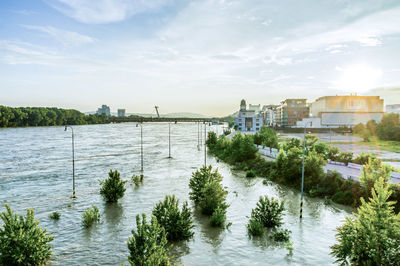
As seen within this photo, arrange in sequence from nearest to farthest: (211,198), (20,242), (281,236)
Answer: (20,242)
(281,236)
(211,198)

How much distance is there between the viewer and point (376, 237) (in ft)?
50.2

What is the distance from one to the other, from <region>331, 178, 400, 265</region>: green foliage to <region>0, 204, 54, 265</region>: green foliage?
2121cm

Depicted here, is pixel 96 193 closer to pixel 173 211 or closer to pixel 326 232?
pixel 173 211

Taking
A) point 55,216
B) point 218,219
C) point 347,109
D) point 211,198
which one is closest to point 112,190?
point 55,216

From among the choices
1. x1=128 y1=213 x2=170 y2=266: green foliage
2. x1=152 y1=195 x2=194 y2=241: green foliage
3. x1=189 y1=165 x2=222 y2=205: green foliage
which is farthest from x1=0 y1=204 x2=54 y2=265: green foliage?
x1=189 y1=165 x2=222 y2=205: green foliage

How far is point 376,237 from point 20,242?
23.2 metres

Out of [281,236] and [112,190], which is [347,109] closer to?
[281,236]

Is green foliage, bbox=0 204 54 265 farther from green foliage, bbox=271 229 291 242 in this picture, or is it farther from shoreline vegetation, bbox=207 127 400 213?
shoreline vegetation, bbox=207 127 400 213

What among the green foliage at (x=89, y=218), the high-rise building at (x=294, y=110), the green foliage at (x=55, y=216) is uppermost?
the high-rise building at (x=294, y=110)

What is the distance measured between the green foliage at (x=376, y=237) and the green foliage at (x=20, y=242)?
21215 millimetres

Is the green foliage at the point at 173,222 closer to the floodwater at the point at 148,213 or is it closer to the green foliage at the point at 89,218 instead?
the floodwater at the point at 148,213

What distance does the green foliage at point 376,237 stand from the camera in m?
15.2

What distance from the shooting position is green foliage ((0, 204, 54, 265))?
59.6 ft

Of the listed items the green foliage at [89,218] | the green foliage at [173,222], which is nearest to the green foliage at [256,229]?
the green foliage at [173,222]
